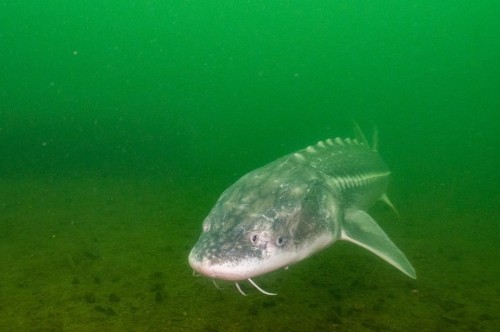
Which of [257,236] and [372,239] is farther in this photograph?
[372,239]

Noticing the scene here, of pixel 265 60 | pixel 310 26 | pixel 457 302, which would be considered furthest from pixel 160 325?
pixel 310 26

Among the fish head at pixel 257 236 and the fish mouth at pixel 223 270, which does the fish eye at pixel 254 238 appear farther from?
the fish mouth at pixel 223 270

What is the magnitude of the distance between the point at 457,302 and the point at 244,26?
6781 inches

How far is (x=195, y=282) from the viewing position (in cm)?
462

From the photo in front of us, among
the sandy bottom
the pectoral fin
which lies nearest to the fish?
the pectoral fin

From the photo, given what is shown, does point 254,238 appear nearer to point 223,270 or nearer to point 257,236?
point 257,236

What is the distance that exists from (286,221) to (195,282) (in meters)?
1.84

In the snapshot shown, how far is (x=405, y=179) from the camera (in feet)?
48.4

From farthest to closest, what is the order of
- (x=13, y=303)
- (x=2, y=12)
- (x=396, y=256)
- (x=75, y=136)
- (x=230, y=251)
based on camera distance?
(x=2, y=12) < (x=75, y=136) < (x=13, y=303) < (x=396, y=256) < (x=230, y=251)

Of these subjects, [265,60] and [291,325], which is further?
[265,60]

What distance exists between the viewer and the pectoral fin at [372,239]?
3.57 m

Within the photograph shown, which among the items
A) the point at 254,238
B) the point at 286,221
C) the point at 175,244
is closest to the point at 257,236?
the point at 254,238

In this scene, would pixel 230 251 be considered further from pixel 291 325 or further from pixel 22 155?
pixel 22 155

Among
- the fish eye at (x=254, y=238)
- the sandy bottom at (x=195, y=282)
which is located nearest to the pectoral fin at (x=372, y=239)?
the sandy bottom at (x=195, y=282)
